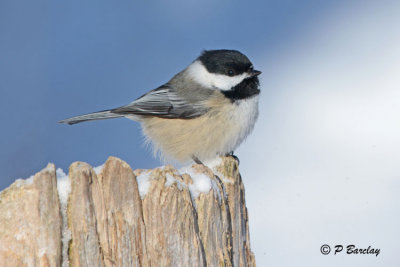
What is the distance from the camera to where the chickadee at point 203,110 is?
2.78 meters

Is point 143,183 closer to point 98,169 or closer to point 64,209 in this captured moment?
point 98,169

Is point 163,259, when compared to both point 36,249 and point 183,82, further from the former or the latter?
point 183,82

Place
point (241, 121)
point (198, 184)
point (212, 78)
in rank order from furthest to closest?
point (212, 78) < point (241, 121) < point (198, 184)

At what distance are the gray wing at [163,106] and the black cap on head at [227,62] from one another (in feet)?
0.82

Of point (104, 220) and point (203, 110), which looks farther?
point (203, 110)

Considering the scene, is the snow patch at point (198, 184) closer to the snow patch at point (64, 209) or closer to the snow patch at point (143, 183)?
the snow patch at point (143, 183)

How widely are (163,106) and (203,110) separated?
0.29m

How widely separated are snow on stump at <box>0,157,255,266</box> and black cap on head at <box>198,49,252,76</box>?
1.38 meters

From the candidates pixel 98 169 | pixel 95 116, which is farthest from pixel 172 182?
pixel 95 116

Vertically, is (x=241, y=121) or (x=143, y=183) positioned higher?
(x=241, y=121)

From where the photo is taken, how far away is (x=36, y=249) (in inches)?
55.4

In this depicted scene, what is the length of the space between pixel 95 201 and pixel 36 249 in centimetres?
22

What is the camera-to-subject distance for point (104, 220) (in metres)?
1.46

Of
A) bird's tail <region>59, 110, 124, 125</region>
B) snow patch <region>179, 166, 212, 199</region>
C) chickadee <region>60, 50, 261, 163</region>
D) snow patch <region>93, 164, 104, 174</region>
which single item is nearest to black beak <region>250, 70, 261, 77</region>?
chickadee <region>60, 50, 261, 163</region>
